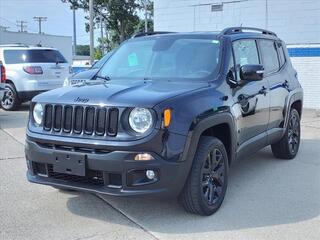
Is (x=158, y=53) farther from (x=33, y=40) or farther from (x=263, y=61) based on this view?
(x=33, y=40)

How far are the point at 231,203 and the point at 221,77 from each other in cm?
132

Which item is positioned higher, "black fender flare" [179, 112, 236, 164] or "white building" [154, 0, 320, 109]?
"white building" [154, 0, 320, 109]

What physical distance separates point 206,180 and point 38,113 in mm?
1756

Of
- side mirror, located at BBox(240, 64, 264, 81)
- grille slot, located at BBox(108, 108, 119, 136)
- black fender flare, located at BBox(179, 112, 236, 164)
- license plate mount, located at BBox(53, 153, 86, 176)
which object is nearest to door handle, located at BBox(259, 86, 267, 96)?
side mirror, located at BBox(240, 64, 264, 81)

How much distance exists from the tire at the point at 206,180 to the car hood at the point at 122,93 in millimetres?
583

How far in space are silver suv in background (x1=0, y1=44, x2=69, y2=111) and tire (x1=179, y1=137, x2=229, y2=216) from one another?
907 cm

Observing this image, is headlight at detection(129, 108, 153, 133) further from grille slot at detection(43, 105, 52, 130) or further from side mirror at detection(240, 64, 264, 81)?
side mirror at detection(240, 64, 264, 81)

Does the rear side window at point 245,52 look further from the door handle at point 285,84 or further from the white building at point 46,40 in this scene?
the white building at point 46,40

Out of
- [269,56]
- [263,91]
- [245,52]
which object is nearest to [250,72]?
[245,52]

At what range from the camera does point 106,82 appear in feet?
17.1

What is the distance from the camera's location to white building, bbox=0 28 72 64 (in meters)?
49.5

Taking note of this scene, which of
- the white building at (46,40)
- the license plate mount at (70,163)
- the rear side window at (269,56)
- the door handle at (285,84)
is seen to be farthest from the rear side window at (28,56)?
the white building at (46,40)

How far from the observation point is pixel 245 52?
5883 mm

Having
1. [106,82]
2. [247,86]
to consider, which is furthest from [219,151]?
[106,82]
